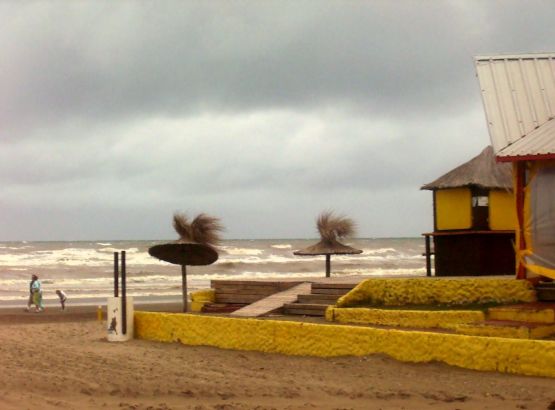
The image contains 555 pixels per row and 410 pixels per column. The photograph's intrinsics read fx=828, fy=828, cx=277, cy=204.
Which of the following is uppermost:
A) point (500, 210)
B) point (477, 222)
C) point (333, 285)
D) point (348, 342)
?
point (500, 210)

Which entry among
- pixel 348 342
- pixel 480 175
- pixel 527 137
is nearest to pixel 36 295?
pixel 480 175

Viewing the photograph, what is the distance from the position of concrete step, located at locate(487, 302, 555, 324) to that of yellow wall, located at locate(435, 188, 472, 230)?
6.72 meters

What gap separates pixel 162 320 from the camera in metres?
15.4

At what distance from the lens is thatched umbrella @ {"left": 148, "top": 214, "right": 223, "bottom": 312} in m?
18.0

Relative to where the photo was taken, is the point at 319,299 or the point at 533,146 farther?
the point at 319,299

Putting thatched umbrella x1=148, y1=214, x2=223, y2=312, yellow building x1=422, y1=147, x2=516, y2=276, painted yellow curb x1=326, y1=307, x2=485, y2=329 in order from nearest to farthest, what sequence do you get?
painted yellow curb x1=326, y1=307, x2=485, y2=329, thatched umbrella x1=148, y1=214, x2=223, y2=312, yellow building x1=422, y1=147, x2=516, y2=276

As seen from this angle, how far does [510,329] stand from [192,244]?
7936mm

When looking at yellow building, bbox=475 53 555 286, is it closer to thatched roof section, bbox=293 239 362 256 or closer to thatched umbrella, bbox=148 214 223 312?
thatched umbrella, bbox=148 214 223 312

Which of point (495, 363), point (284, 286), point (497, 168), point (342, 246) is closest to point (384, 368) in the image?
point (495, 363)

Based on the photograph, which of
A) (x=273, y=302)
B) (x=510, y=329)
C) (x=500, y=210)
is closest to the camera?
(x=510, y=329)

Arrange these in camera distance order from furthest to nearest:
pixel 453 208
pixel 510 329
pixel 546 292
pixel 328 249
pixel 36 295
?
pixel 36 295 → pixel 328 249 → pixel 453 208 → pixel 546 292 → pixel 510 329

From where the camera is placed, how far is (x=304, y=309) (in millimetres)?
16172

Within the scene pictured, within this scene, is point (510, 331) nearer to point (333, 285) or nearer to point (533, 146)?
point (533, 146)

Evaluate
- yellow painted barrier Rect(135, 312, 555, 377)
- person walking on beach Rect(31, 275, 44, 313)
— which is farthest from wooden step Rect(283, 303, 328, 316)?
person walking on beach Rect(31, 275, 44, 313)
